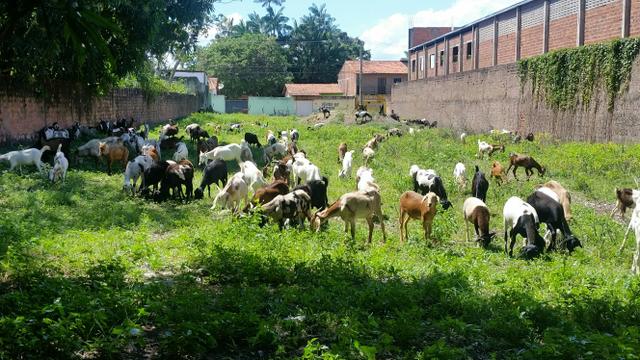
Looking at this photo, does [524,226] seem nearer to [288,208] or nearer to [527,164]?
[288,208]

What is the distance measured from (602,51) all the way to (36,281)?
63.6 feet

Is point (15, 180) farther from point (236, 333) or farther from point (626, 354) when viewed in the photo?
point (626, 354)

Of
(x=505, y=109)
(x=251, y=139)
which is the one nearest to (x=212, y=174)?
(x=251, y=139)

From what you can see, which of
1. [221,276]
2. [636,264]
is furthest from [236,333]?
[636,264]

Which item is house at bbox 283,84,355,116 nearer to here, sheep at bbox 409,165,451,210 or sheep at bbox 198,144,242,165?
sheep at bbox 198,144,242,165

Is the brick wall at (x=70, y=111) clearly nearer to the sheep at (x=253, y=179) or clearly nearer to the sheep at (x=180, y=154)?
the sheep at (x=180, y=154)

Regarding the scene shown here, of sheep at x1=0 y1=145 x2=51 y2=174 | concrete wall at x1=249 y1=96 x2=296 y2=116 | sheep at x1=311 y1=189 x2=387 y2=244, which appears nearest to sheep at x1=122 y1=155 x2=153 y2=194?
sheep at x1=0 y1=145 x2=51 y2=174

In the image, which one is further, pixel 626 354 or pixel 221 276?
pixel 221 276

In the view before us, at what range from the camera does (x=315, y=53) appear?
250ft

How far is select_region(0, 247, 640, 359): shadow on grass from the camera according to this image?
4.96m

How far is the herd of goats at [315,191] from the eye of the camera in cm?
1012

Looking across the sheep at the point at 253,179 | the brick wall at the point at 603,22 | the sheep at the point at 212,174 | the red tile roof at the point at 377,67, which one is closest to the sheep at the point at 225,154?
the sheep at the point at 212,174

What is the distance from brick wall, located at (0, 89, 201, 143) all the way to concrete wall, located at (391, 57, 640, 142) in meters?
16.8

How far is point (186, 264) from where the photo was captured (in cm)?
778
